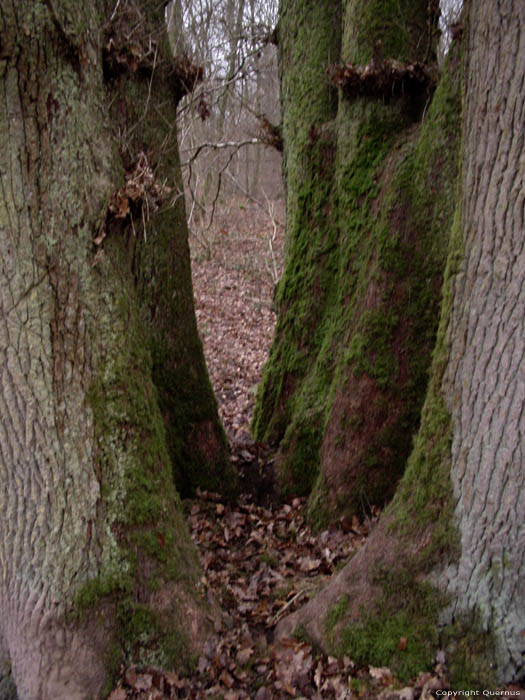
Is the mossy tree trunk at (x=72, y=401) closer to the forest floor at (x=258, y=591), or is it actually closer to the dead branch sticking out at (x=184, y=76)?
the forest floor at (x=258, y=591)

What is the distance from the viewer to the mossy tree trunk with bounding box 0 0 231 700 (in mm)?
2857

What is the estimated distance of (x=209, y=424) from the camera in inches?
207

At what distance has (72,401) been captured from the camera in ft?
9.86

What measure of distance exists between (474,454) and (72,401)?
1.98 m

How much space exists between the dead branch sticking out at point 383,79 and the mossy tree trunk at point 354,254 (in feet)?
0.16

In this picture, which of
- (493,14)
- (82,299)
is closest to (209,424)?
(82,299)

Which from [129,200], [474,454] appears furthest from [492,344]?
[129,200]

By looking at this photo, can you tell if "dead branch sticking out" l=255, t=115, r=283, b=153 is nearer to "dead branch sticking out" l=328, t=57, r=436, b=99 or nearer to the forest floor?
"dead branch sticking out" l=328, t=57, r=436, b=99

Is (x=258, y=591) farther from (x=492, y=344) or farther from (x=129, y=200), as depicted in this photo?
(x=129, y=200)

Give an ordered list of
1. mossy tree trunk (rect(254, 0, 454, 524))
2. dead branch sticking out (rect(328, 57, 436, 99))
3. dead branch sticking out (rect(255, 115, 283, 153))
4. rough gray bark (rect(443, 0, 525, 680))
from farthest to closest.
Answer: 1. dead branch sticking out (rect(255, 115, 283, 153))
2. dead branch sticking out (rect(328, 57, 436, 99))
3. mossy tree trunk (rect(254, 0, 454, 524))
4. rough gray bark (rect(443, 0, 525, 680))

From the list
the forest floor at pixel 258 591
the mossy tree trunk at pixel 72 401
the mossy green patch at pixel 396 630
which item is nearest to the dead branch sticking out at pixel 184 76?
the mossy tree trunk at pixel 72 401

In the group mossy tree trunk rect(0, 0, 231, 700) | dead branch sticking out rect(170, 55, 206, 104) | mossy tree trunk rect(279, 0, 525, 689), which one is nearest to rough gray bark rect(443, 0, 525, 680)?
mossy tree trunk rect(279, 0, 525, 689)

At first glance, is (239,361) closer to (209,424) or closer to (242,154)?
(209,424)

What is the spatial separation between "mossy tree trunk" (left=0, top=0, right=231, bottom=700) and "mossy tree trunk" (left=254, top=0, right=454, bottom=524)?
1.88 metres
